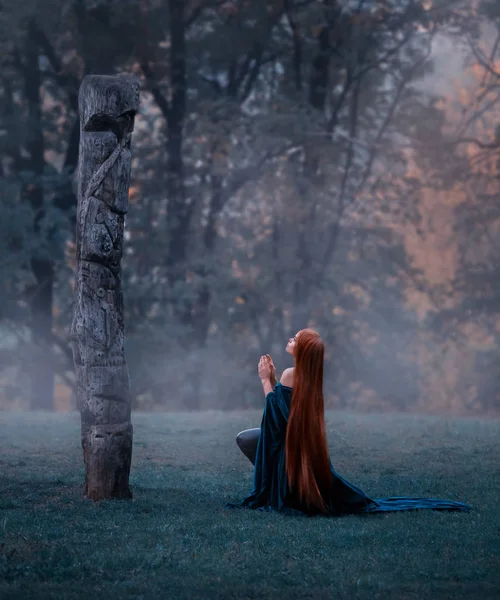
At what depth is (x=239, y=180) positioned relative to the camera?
91.8 ft

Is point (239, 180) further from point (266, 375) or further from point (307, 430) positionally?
point (307, 430)

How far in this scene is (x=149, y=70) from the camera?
2756 centimetres

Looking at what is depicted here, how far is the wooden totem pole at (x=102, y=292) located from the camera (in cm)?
920

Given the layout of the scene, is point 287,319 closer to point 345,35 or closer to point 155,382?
point 155,382

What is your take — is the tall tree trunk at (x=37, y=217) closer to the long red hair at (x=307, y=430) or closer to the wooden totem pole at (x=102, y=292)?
the wooden totem pole at (x=102, y=292)

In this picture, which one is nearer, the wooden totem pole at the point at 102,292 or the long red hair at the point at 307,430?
the long red hair at the point at 307,430

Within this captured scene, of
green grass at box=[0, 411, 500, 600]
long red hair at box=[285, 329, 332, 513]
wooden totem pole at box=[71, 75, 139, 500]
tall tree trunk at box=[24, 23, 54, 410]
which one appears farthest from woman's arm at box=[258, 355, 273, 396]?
tall tree trunk at box=[24, 23, 54, 410]

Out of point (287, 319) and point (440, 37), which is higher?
point (440, 37)

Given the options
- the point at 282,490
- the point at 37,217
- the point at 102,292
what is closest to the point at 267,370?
the point at 282,490

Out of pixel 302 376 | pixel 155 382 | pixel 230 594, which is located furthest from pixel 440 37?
pixel 230 594

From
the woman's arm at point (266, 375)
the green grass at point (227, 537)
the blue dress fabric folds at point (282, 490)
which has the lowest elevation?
the green grass at point (227, 537)

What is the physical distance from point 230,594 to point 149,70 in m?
23.1

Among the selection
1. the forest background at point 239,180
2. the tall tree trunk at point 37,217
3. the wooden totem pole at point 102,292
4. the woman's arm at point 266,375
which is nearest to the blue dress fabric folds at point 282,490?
the woman's arm at point 266,375

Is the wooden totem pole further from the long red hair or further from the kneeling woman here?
the long red hair
